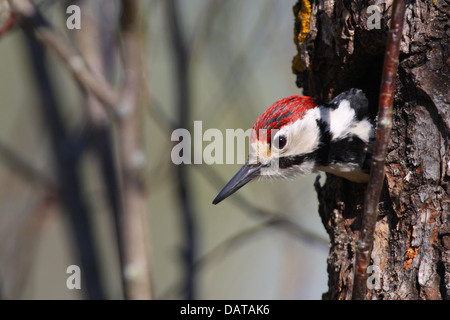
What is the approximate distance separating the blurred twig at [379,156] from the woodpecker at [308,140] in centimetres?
90

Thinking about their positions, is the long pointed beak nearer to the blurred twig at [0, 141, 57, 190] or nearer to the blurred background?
the blurred background

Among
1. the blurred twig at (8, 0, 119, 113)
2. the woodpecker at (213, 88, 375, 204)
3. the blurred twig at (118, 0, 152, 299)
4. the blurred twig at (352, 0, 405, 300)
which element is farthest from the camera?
the woodpecker at (213, 88, 375, 204)

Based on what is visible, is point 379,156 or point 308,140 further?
point 308,140

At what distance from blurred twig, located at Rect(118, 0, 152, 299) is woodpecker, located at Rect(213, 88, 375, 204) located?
65 cm

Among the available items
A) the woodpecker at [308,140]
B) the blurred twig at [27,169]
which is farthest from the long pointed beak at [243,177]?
the blurred twig at [27,169]

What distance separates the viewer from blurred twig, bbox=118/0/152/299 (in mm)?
1904

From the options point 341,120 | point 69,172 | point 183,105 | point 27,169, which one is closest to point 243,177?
point 341,120

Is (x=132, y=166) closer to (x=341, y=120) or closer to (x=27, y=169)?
(x=341, y=120)

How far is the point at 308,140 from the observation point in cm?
261

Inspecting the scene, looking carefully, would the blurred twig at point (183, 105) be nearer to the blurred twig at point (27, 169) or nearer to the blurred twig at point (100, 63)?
the blurred twig at point (100, 63)

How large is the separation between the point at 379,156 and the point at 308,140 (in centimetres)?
102

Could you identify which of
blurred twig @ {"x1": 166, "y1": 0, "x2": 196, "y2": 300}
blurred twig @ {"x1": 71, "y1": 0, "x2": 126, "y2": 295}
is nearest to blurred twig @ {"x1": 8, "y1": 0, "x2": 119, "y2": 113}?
blurred twig @ {"x1": 71, "y1": 0, "x2": 126, "y2": 295}
